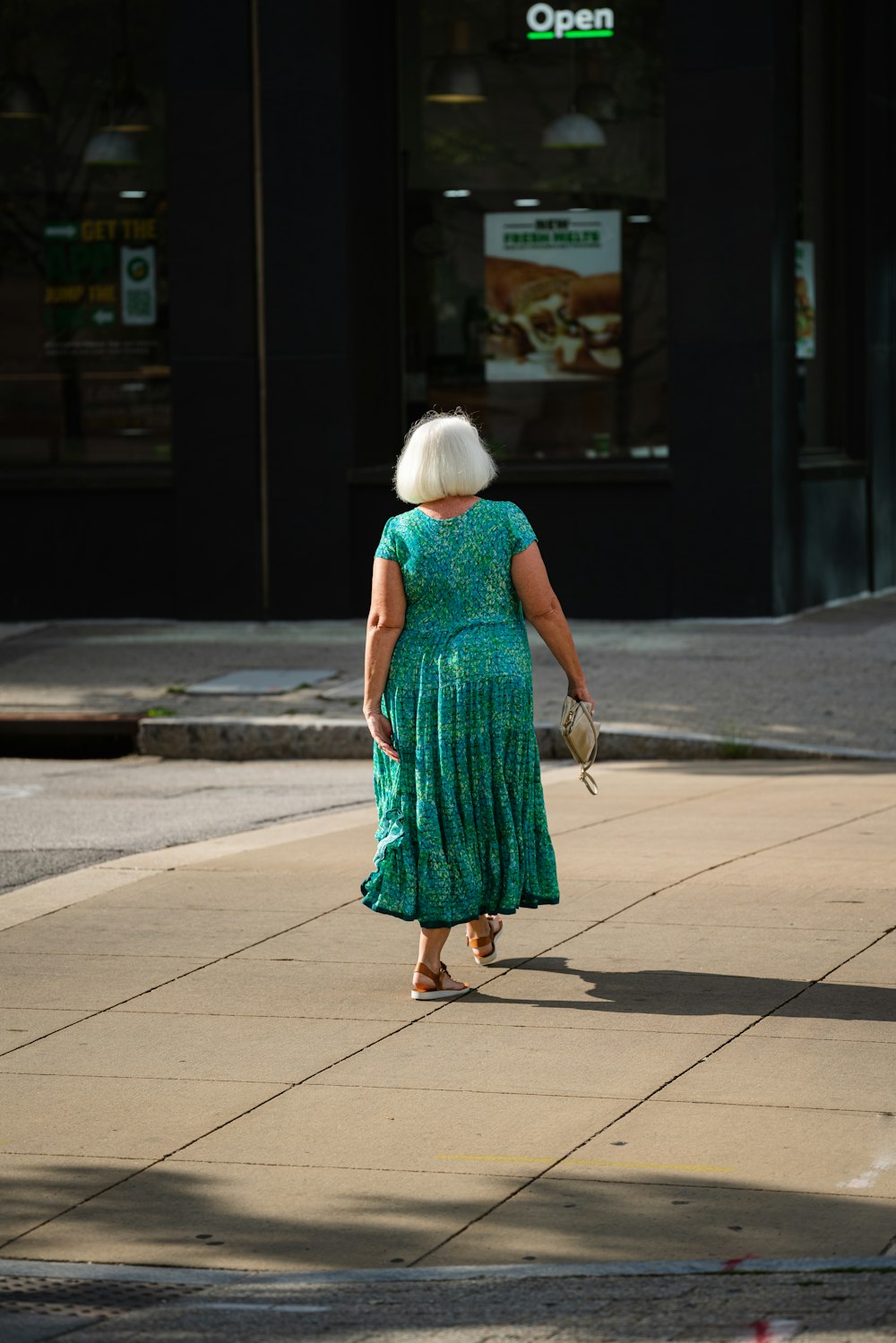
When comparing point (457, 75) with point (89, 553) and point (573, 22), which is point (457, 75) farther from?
point (89, 553)

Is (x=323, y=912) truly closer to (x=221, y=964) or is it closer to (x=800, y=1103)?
(x=221, y=964)

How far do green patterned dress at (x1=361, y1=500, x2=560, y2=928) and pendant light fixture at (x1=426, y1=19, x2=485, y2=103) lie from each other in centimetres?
1110

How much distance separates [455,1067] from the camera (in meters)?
5.70

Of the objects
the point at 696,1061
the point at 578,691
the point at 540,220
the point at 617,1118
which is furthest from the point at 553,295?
the point at 617,1118

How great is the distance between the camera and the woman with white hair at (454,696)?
6.56 metres

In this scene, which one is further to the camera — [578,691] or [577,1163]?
[578,691]

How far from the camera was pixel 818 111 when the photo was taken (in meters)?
17.8

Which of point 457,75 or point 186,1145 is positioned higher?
point 457,75

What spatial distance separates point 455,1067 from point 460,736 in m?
1.23

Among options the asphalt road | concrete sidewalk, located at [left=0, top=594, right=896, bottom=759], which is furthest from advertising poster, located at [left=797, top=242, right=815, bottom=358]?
the asphalt road

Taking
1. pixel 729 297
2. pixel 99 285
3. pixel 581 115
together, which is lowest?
pixel 729 297

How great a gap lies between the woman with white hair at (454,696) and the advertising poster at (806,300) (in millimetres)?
11143

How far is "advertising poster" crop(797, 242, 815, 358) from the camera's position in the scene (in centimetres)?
1733

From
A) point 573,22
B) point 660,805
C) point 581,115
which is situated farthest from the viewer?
point 581,115
